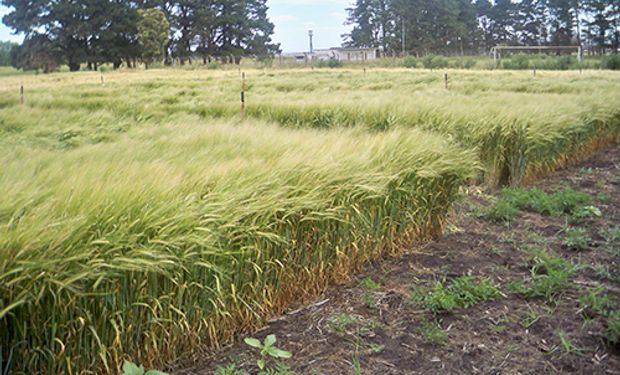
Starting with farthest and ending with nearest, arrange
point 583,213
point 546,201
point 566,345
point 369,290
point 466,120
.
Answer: point 466,120 → point 546,201 → point 583,213 → point 369,290 → point 566,345

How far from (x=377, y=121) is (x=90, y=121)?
2748 mm

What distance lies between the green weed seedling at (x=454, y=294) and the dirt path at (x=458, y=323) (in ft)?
0.08

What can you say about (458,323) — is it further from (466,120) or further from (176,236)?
(466,120)

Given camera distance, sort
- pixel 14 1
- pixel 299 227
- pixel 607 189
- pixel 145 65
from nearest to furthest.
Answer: pixel 299 227, pixel 607 189, pixel 14 1, pixel 145 65

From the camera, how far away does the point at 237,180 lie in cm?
221

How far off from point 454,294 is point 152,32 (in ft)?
86.7

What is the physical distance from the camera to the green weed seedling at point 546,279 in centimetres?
248

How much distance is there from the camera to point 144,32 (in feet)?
86.2

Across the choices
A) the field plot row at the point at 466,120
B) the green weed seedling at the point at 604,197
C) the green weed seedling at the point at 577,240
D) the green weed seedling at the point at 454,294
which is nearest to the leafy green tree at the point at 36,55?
the field plot row at the point at 466,120

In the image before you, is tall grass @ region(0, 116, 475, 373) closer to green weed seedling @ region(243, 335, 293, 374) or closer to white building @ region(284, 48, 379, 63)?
green weed seedling @ region(243, 335, 293, 374)

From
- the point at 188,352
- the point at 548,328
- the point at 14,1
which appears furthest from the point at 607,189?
the point at 14,1

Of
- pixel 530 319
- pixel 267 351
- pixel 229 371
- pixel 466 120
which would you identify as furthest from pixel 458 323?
pixel 466 120

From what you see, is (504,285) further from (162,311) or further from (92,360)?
(92,360)

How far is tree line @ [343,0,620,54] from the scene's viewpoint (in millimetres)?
38188
